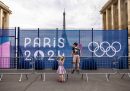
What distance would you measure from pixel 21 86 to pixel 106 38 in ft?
36.8

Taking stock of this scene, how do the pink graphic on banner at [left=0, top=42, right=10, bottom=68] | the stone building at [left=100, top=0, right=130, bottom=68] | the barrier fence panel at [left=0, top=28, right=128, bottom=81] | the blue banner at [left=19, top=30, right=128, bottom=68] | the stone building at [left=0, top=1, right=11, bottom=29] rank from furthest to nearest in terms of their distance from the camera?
the stone building at [left=0, top=1, right=11, bottom=29], the stone building at [left=100, top=0, right=130, bottom=68], the blue banner at [left=19, top=30, right=128, bottom=68], the barrier fence panel at [left=0, top=28, right=128, bottom=81], the pink graphic on banner at [left=0, top=42, right=10, bottom=68]

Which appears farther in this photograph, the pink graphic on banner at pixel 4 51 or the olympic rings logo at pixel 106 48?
the olympic rings logo at pixel 106 48

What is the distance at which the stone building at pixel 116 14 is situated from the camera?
126 ft

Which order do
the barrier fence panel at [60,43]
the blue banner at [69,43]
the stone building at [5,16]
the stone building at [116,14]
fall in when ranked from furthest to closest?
the stone building at [5,16] < the stone building at [116,14] < the blue banner at [69,43] < the barrier fence panel at [60,43]

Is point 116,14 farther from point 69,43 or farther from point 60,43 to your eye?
point 60,43

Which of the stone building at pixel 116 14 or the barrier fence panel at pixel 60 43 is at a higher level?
the stone building at pixel 116 14

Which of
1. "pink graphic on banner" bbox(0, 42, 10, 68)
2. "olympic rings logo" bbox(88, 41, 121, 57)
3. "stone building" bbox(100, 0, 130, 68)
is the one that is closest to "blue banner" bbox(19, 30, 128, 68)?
"olympic rings logo" bbox(88, 41, 121, 57)

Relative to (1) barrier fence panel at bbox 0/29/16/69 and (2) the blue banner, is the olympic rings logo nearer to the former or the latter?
(2) the blue banner

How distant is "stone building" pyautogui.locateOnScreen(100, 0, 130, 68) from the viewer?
38.5 m

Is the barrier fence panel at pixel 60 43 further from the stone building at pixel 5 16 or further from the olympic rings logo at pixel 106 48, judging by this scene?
the stone building at pixel 5 16

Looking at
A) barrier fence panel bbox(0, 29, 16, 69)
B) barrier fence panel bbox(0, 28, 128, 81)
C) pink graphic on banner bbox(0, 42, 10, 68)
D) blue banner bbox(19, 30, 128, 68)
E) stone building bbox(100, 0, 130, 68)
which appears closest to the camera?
pink graphic on banner bbox(0, 42, 10, 68)

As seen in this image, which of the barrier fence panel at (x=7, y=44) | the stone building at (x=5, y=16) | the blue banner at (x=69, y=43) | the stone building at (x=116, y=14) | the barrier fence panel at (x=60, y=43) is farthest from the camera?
the stone building at (x=5, y=16)

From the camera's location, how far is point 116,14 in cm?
4466

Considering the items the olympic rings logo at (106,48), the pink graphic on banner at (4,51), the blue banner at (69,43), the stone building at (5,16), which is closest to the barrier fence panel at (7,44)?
the pink graphic on banner at (4,51)
